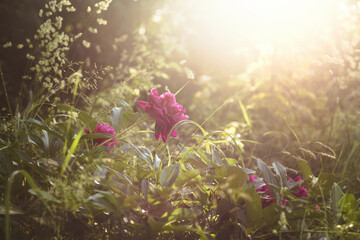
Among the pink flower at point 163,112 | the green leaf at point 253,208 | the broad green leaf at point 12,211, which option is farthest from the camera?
the pink flower at point 163,112

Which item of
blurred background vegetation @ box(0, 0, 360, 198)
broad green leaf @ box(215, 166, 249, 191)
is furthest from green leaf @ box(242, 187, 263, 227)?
blurred background vegetation @ box(0, 0, 360, 198)

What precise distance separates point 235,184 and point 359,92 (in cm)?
139

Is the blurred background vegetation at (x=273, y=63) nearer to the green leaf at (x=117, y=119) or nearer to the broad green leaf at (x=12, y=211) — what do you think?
the green leaf at (x=117, y=119)

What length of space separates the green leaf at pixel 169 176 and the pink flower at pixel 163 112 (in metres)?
0.13

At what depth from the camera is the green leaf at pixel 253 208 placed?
0.75 meters

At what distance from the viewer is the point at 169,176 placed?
76 centimetres

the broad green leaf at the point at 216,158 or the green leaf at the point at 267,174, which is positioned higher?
the broad green leaf at the point at 216,158

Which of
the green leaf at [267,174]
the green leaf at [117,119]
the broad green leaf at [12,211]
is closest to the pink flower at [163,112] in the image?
the green leaf at [117,119]

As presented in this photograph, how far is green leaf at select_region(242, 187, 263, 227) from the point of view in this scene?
751 millimetres

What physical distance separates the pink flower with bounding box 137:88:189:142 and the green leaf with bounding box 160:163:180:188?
130mm

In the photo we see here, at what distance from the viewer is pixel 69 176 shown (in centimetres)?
79

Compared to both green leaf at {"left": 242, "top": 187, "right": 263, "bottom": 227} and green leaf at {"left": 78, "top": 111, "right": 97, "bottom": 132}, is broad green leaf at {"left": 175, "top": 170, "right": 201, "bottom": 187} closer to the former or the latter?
green leaf at {"left": 242, "top": 187, "right": 263, "bottom": 227}

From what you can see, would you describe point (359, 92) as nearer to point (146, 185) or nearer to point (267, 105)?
point (267, 105)

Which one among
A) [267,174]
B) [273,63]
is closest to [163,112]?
[267,174]
